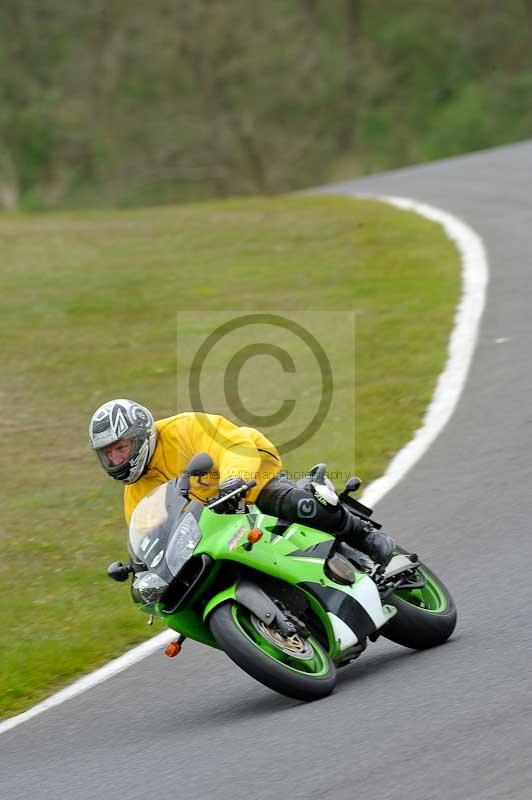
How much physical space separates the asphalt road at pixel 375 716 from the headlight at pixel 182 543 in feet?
2.61

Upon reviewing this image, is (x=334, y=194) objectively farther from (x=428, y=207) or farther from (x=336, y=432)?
(x=336, y=432)

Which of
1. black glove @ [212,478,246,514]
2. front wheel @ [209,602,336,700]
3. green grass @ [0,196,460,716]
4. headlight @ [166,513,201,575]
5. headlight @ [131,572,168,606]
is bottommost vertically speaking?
green grass @ [0,196,460,716]

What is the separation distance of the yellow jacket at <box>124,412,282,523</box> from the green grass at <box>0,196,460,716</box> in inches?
64.6

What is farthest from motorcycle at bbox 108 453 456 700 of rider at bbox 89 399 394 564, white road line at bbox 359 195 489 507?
white road line at bbox 359 195 489 507

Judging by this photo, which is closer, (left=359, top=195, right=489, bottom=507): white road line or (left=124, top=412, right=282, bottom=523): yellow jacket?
(left=124, top=412, right=282, bottom=523): yellow jacket

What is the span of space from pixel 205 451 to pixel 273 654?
1109mm

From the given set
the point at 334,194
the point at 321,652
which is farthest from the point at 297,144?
the point at 321,652

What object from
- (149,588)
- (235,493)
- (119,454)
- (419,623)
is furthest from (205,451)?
(419,623)

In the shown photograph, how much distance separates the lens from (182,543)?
5.95m

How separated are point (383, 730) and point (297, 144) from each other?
35366 millimetres

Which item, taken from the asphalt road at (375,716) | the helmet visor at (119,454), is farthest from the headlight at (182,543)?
the asphalt road at (375,716)

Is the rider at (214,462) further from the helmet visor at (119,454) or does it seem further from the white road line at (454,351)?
the white road line at (454,351)

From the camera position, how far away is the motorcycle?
5836mm

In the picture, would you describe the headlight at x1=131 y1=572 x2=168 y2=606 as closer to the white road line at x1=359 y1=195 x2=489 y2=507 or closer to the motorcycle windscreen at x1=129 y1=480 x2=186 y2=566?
the motorcycle windscreen at x1=129 y1=480 x2=186 y2=566
